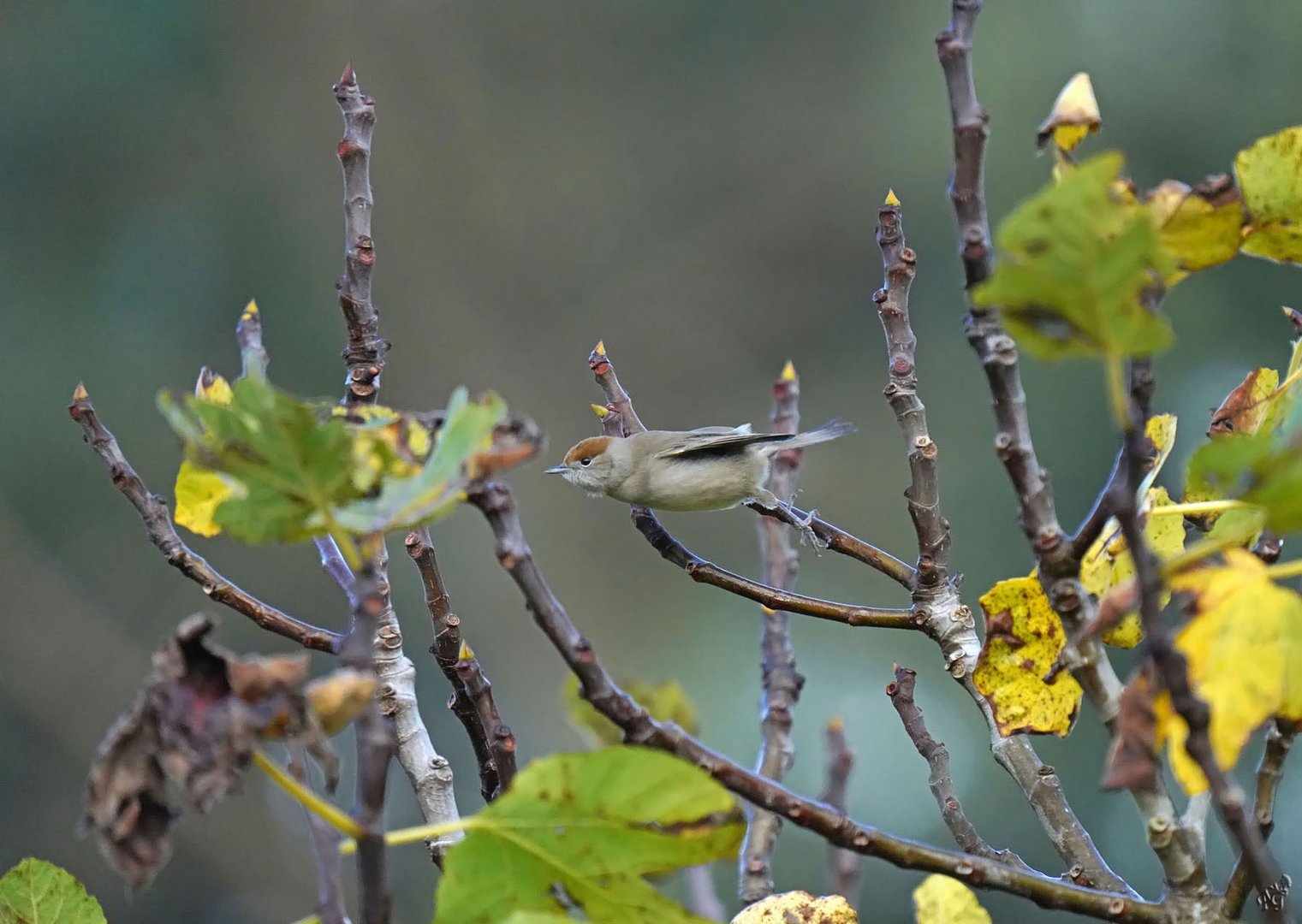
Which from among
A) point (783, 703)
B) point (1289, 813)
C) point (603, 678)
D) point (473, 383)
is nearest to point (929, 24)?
point (473, 383)

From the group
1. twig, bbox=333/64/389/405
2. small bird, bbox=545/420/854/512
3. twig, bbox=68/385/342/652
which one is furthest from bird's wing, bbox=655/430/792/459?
twig, bbox=68/385/342/652

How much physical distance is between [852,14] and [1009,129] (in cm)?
200

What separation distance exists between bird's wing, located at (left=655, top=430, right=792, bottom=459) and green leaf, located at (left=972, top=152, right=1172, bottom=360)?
1.58 metres

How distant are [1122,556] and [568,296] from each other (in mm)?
6945

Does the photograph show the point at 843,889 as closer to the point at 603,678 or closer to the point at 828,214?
the point at 603,678

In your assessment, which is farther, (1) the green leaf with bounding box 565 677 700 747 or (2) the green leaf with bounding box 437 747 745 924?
(1) the green leaf with bounding box 565 677 700 747

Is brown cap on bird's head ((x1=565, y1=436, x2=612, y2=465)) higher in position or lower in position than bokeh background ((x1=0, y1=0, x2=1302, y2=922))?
lower

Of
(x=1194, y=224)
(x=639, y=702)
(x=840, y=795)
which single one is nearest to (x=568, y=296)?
(x=639, y=702)

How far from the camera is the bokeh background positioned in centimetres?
529

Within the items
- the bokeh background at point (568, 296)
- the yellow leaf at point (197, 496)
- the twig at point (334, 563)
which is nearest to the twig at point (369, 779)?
the yellow leaf at point (197, 496)

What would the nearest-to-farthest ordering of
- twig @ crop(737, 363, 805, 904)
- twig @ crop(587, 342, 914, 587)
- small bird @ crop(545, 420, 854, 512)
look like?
twig @ crop(587, 342, 914, 587) < twig @ crop(737, 363, 805, 904) < small bird @ crop(545, 420, 854, 512)

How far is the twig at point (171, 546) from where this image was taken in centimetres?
94

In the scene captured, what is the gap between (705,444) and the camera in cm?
211

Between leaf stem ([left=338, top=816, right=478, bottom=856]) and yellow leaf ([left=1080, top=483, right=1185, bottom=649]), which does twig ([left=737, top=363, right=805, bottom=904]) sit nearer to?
yellow leaf ([left=1080, top=483, right=1185, bottom=649])
